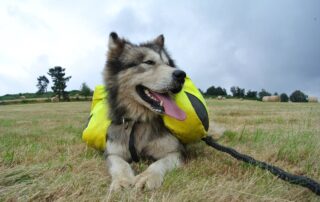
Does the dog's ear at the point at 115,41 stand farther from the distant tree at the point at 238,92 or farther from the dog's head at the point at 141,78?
the distant tree at the point at 238,92

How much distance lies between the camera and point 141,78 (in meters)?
4.77

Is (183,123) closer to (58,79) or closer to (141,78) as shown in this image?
(141,78)

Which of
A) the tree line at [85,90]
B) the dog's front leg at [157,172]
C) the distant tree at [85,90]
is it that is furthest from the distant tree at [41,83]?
the dog's front leg at [157,172]

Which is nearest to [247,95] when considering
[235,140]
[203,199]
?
[235,140]

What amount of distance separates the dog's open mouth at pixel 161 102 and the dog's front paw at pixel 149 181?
1.16 meters

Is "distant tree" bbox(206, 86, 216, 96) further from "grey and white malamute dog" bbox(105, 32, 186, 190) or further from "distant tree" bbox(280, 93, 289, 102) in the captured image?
"grey and white malamute dog" bbox(105, 32, 186, 190)

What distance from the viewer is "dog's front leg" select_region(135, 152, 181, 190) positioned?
3221 mm

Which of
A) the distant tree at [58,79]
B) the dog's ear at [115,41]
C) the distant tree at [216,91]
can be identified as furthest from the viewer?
the distant tree at [58,79]

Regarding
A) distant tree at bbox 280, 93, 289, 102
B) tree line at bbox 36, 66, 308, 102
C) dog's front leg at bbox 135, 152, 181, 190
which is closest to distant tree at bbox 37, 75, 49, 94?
tree line at bbox 36, 66, 308, 102

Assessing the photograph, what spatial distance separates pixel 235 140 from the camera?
6.14m

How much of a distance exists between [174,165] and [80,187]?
138 cm

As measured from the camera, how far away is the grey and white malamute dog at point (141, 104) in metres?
4.55

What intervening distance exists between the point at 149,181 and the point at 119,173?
0.50 m

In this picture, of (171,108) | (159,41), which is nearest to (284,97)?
(159,41)
